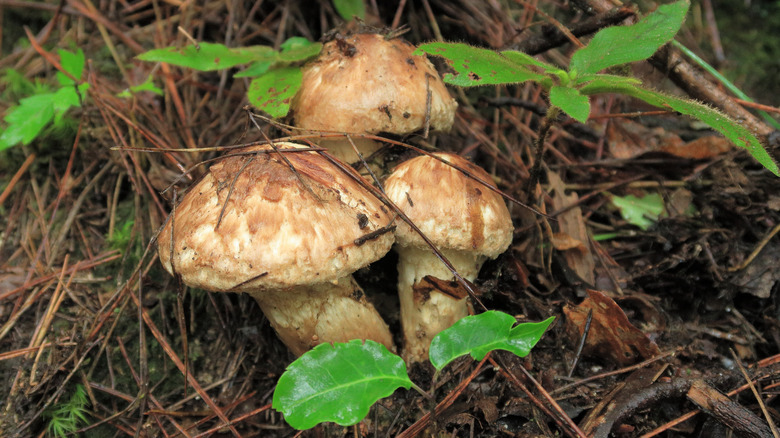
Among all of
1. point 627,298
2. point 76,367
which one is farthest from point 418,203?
point 76,367

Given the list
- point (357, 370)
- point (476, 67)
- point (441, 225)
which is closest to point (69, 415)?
point (357, 370)

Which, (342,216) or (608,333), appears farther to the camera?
(608,333)

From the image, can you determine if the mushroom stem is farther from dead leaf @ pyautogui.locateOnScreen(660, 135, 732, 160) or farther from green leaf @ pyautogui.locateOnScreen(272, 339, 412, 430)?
dead leaf @ pyautogui.locateOnScreen(660, 135, 732, 160)

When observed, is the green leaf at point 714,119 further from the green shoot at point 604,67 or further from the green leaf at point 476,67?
the green leaf at point 476,67

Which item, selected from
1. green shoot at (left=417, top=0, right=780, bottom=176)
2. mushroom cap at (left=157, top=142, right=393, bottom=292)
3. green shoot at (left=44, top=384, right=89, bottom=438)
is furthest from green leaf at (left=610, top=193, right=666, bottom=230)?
green shoot at (left=44, top=384, right=89, bottom=438)

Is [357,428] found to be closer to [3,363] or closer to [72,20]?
[3,363]

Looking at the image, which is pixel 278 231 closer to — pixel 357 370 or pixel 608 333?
pixel 357 370
